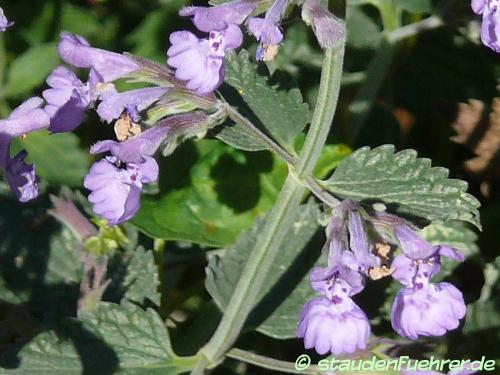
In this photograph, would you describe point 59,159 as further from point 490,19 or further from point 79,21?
point 490,19

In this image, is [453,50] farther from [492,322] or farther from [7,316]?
[7,316]

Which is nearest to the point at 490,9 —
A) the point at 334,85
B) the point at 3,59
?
the point at 334,85

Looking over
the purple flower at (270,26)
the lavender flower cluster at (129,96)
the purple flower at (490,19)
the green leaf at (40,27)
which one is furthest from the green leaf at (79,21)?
the purple flower at (490,19)

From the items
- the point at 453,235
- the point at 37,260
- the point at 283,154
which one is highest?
the point at 283,154

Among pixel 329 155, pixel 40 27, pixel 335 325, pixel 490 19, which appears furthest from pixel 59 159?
pixel 490 19

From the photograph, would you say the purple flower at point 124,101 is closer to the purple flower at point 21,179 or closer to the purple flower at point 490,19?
the purple flower at point 21,179
